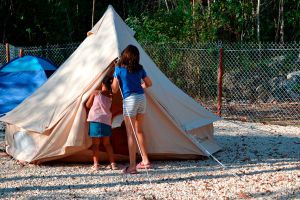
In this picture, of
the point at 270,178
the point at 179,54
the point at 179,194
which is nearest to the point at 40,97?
the point at 179,194

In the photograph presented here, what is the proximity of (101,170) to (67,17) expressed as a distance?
43.7 feet

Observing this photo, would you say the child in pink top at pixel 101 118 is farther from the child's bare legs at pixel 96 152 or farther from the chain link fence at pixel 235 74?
the chain link fence at pixel 235 74

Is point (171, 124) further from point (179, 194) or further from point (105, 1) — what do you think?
point (105, 1)

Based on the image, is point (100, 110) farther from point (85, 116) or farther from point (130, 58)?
point (130, 58)

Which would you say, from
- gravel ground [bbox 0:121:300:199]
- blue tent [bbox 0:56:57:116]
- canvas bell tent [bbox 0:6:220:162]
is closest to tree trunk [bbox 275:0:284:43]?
blue tent [bbox 0:56:57:116]

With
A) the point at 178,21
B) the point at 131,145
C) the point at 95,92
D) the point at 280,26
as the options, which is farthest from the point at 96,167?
the point at 280,26

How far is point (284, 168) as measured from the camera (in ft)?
23.0

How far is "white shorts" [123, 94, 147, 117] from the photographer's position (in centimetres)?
663

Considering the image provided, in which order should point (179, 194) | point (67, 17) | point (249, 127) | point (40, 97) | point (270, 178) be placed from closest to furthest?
point (179, 194)
point (270, 178)
point (40, 97)
point (249, 127)
point (67, 17)

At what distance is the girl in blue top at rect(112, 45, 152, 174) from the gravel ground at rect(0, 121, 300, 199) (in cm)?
44

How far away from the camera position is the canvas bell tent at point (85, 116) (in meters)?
6.91

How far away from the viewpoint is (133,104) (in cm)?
663

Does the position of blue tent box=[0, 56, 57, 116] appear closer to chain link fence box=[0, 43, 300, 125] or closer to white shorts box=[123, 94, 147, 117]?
chain link fence box=[0, 43, 300, 125]

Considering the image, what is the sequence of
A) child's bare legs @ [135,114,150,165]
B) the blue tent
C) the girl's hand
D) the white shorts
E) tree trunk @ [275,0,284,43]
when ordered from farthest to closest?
tree trunk @ [275,0,284,43]
the blue tent
the girl's hand
child's bare legs @ [135,114,150,165]
the white shorts
